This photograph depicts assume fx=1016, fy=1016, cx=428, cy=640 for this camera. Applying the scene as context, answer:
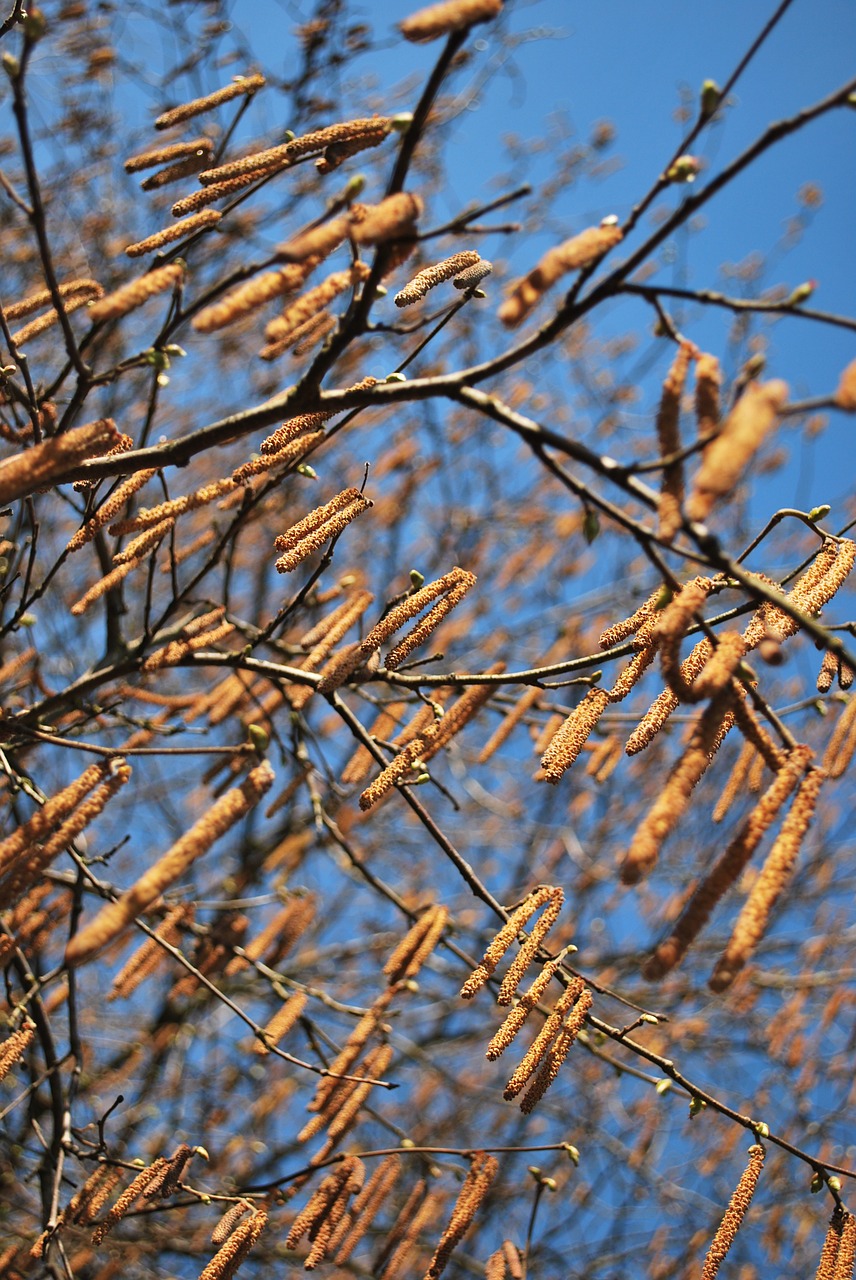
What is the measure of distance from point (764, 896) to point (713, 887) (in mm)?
62

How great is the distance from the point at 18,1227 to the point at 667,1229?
3547 millimetres

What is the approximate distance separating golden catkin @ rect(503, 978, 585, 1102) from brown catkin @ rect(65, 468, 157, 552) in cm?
139

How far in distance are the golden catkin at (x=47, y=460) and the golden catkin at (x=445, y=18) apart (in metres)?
0.71

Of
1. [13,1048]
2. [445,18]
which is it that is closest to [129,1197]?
[13,1048]

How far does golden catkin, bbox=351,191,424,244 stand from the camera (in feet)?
4.57

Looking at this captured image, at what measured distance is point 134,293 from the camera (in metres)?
1.51

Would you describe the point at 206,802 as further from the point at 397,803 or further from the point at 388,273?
the point at 388,273

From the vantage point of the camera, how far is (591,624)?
23.0ft

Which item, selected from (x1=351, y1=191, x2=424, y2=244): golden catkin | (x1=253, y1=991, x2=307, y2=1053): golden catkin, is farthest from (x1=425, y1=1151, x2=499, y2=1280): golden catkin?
(x1=351, y1=191, x2=424, y2=244): golden catkin

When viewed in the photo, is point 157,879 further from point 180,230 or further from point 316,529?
point 180,230

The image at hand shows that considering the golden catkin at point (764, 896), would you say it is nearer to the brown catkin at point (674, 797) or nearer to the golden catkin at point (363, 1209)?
the brown catkin at point (674, 797)

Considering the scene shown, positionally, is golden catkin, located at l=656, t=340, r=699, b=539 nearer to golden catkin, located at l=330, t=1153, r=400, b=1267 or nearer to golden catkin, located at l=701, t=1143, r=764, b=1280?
golden catkin, located at l=701, t=1143, r=764, b=1280

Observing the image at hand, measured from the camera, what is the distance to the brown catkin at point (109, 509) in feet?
7.30

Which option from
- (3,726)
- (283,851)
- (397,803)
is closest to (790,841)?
(3,726)
